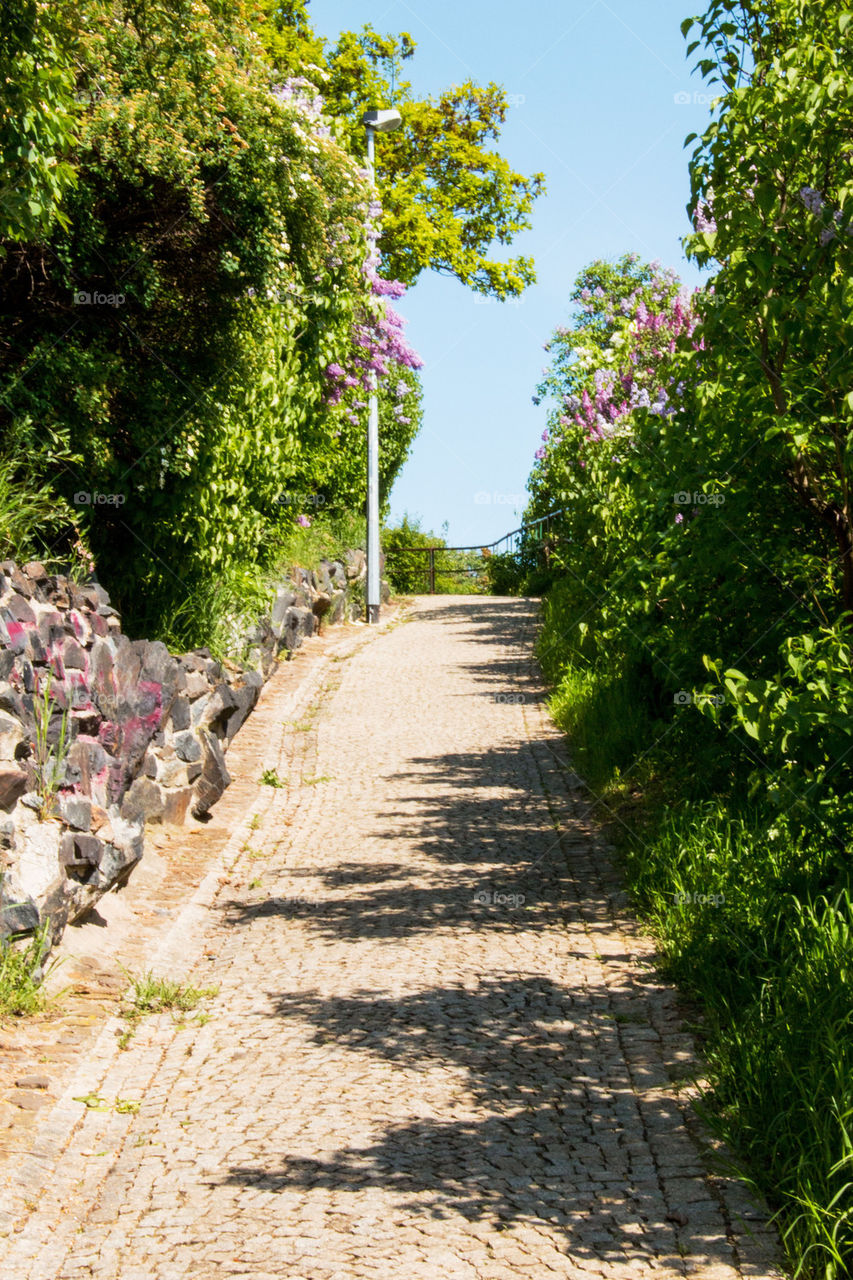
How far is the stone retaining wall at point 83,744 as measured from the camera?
19.4 ft

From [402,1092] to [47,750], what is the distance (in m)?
2.69

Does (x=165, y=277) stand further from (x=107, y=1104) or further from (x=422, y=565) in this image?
(x=422, y=565)

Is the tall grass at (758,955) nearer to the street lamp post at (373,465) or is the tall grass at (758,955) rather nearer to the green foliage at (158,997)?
the green foliage at (158,997)

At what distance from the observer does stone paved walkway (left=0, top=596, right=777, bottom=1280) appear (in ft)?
12.6

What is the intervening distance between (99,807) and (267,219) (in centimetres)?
477

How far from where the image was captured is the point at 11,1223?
4.00 m

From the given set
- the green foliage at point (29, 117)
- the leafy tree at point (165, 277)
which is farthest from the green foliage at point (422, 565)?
the green foliage at point (29, 117)

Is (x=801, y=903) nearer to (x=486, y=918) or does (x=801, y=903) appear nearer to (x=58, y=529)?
(x=486, y=918)

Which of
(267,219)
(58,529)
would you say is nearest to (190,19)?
(267,219)

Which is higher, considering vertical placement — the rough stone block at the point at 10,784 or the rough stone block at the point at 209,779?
the rough stone block at the point at 10,784

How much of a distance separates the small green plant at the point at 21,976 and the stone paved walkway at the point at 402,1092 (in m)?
0.38

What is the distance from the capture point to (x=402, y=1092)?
4.86 metres

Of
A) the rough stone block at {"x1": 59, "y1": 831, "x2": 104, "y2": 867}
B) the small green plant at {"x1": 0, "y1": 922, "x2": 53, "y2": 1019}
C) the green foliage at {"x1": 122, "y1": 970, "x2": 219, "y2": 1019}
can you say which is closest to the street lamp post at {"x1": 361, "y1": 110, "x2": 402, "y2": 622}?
the rough stone block at {"x1": 59, "y1": 831, "x2": 104, "y2": 867}

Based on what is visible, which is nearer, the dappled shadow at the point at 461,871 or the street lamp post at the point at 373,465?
the dappled shadow at the point at 461,871
